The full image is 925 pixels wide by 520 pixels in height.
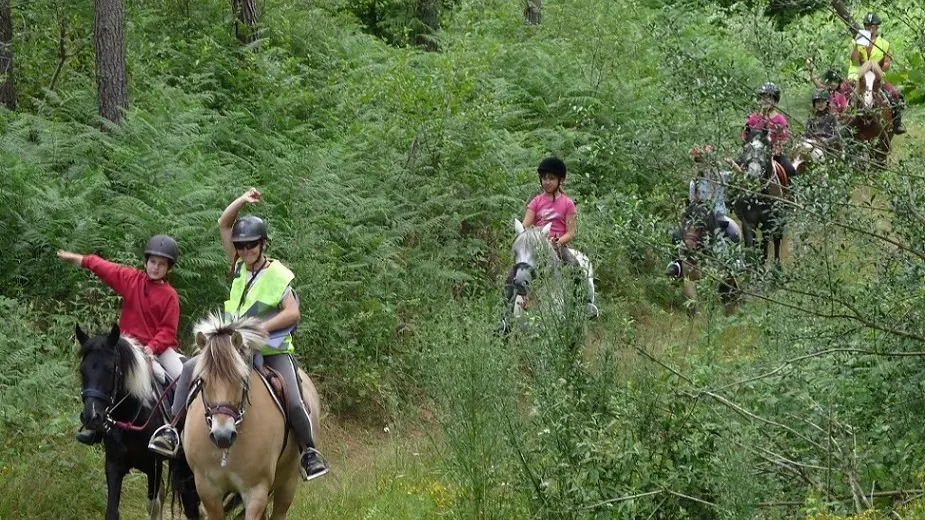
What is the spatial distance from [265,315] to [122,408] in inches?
55.3

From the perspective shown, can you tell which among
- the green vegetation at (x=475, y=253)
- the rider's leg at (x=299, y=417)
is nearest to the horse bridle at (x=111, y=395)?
the rider's leg at (x=299, y=417)

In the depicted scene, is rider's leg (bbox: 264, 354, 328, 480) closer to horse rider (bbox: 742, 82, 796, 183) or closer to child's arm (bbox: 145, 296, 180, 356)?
child's arm (bbox: 145, 296, 180, 356)

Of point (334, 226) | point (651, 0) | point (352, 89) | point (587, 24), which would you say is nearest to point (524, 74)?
point (587, 24)

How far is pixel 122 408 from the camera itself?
9.27 m

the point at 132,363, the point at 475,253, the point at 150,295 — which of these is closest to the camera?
the point at 132,363

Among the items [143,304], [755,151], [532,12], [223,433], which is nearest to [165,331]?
[143,304]

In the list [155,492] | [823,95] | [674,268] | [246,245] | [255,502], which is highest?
[823,95]

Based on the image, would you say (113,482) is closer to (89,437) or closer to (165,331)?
(89,437)

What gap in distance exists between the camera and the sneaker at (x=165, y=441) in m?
8.74

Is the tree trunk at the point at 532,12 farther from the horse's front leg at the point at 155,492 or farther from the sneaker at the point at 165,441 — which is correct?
the sneaker at the point at 165,441

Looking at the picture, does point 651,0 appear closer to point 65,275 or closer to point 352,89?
point 352,89

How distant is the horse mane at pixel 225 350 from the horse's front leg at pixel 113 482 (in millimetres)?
1501

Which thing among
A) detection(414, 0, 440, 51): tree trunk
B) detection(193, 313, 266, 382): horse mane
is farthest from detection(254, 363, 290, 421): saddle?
detection(414, 0, 440, 51): tree trunk

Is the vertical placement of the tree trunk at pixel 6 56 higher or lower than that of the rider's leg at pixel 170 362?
higher
